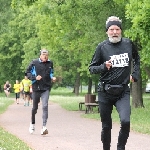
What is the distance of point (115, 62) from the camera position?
7.13 metres

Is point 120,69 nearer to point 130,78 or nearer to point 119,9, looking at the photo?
point 130,78

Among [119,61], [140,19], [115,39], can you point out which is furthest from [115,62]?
[140,19]

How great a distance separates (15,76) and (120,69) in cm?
5657

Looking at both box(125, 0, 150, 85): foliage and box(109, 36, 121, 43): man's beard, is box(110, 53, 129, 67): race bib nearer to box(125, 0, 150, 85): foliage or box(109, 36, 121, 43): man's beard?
box(109, 36, 121, 43): man's beard

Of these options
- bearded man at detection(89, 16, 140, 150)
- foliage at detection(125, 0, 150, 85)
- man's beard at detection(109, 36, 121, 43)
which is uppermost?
foliage at detection(125, 0, 150, 85)

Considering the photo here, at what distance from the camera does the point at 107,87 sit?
7.16 metres

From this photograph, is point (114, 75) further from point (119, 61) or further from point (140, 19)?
point (140, 19)

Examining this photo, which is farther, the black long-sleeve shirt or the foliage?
Answer: the foliage

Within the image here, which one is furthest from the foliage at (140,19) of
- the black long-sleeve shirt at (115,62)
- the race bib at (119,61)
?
the race bib at (119,61)

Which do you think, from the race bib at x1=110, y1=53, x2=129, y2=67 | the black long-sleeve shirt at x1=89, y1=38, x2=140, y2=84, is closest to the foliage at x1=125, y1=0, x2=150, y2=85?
the black long-sleeve shirt at x1=89, y1=38, x2=140, y2=84

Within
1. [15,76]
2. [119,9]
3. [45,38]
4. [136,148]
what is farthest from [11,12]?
[136,148]

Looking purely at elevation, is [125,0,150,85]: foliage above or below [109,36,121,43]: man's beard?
above

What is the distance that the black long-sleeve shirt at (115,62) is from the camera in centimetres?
715

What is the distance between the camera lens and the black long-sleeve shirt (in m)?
7.15
